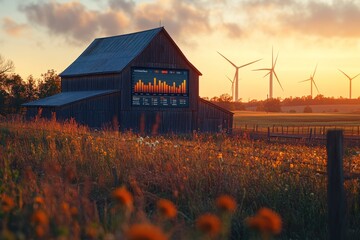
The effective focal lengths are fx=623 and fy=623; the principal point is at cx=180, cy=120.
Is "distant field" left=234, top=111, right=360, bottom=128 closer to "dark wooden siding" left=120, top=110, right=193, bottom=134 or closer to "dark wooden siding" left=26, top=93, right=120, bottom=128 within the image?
"dark wooden siding" left=120, top=110, right=193, bottom=134

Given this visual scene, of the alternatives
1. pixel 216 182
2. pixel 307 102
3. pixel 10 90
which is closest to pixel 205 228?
pixel 216 182

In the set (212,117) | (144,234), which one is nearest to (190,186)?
(144,234)

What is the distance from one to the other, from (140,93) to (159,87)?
1.45 m

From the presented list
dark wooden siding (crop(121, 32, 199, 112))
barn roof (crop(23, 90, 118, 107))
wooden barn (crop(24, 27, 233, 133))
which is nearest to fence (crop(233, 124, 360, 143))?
wooden barn (crop(24, 27, 233, 133))

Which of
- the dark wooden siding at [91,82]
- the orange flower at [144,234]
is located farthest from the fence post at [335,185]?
the dark wooden siding at [91,82]

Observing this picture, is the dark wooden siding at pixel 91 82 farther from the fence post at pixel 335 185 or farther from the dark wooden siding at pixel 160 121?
the fence post at pixel 335 185

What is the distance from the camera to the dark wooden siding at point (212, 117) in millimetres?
43719

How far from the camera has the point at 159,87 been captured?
41625 mm

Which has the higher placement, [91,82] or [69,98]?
[91,82]

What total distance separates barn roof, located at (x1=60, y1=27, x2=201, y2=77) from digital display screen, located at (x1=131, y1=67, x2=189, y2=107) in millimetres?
1245

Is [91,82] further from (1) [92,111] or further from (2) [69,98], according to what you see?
(1) [92,111]

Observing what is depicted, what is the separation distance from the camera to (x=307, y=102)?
144125mm

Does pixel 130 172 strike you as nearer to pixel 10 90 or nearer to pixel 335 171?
pixel 335 171

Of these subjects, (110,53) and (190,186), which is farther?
(110,53)
